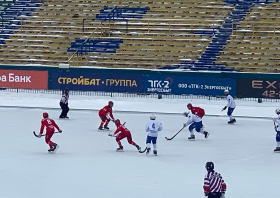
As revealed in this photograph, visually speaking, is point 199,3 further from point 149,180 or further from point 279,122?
point 149,180

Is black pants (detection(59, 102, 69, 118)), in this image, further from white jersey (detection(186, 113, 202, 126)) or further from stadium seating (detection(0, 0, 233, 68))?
stadium seating (detection(0, 0, 233, 68))

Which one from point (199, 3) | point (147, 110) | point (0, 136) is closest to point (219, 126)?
point (147, 110)

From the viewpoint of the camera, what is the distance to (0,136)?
2655 cm

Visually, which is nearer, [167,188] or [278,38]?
[167,188]

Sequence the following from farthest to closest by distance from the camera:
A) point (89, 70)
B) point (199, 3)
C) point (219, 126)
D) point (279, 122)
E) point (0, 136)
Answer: point (199, 3) < point (89, 70) < point (219, 126) < point (0, 136) < point (279, 122)

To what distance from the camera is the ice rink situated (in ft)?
Answer: 57.3

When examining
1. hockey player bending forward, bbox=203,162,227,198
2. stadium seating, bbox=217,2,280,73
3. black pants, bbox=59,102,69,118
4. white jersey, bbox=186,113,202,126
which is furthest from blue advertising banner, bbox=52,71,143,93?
hockey player bending forward, bbox=203,162,227,198

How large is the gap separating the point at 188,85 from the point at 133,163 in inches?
732

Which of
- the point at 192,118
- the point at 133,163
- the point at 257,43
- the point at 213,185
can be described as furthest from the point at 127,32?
the point at 213,185

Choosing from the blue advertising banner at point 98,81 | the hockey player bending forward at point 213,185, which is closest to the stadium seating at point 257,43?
the blue advertising banner at point 98,81

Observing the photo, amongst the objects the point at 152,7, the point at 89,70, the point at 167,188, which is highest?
the point at 152,7

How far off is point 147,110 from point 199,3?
44.0 ft

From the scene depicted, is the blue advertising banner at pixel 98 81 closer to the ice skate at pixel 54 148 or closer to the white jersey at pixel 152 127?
the ice skate at pixel 54 148

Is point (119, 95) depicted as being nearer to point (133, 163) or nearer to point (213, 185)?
point (133, 163)
